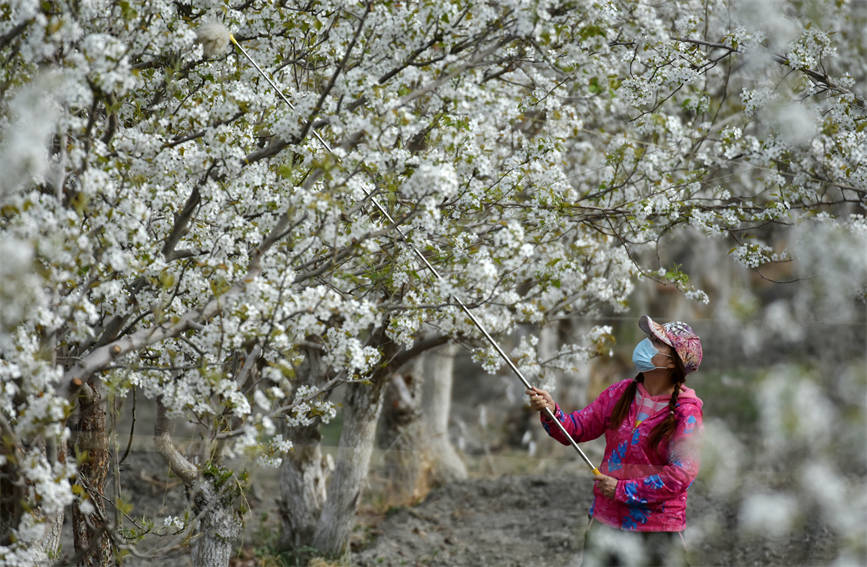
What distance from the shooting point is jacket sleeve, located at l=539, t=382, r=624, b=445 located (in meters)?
4.49

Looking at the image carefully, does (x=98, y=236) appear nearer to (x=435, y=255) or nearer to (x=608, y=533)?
(x=435, y=255)

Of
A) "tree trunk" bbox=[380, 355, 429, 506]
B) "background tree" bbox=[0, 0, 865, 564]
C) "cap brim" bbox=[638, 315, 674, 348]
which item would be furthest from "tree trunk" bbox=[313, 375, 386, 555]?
"cap brim" bbox=[638, 315, 674, 348]

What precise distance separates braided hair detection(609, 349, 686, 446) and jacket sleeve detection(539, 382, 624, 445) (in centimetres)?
7

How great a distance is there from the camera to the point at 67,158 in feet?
11.3

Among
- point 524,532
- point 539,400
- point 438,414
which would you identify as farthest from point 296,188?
point 438,414

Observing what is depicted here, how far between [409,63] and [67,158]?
5.07ft

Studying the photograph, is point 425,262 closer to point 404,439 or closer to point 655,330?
point 655,330

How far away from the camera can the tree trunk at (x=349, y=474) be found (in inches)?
267

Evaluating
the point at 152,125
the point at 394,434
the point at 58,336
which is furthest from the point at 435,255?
the point at 394,434

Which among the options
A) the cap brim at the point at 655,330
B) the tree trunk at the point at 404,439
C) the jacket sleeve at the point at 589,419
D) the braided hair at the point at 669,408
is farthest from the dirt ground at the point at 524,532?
the cap brim at the point at 655,330

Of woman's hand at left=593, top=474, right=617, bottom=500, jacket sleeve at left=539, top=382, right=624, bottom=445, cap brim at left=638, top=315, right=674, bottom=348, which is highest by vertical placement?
cap brim at left=638, top=315, right=674, bottom=348

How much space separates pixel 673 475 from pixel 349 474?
11.0ft

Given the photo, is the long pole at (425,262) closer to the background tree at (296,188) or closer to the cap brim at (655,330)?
the background tree at (296,188)

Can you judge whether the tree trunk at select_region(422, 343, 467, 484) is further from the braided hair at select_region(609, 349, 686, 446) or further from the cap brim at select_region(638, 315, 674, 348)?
the cap brim at select_region(638, 315, 674, 348)
